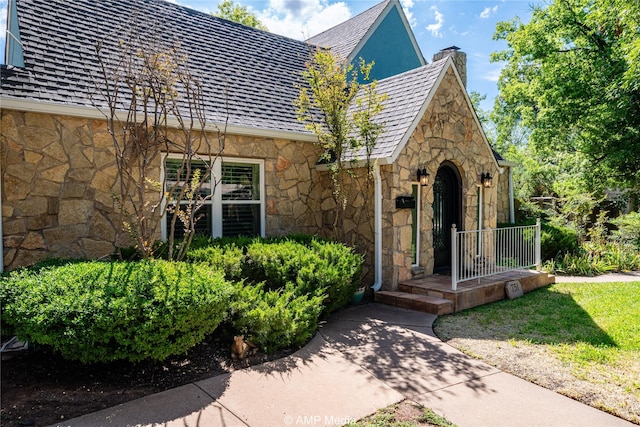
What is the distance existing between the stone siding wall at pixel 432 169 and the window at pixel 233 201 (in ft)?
8.19

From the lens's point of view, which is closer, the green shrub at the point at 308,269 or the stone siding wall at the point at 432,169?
the green shrub at the point at 308,269

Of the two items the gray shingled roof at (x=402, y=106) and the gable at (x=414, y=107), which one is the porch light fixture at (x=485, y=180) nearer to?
the gable at (x=414, y=107)

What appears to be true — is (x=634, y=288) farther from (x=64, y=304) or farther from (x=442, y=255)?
(x=64, y=304)

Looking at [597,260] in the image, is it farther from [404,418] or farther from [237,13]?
[237,13]

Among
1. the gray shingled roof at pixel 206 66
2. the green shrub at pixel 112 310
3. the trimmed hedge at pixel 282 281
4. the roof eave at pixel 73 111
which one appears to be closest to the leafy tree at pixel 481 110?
the gray shingled roof at pixel 206 66

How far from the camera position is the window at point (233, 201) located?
7.23m

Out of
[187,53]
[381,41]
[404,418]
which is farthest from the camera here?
[381,41]

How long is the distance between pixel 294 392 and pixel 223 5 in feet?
77.4

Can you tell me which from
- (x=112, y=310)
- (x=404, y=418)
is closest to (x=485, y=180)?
(x=404, y=418)

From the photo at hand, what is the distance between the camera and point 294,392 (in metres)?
3.72

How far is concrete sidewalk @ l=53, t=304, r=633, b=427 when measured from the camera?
3260 millimetres

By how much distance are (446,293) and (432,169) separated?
248 centimetres

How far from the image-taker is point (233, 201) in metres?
7.53

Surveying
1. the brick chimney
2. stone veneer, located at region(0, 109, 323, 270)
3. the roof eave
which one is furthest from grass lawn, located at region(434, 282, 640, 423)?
the brick chimney
